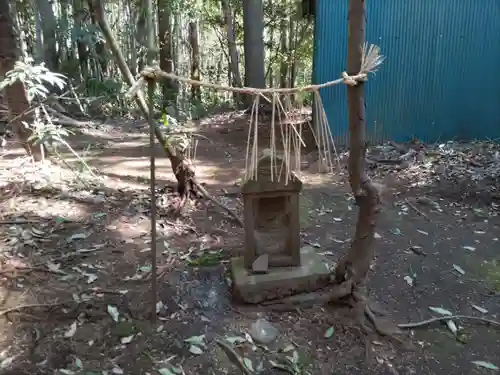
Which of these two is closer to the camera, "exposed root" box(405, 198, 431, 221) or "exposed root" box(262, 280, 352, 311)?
"exposed root" box(262, 280, 352, 311)

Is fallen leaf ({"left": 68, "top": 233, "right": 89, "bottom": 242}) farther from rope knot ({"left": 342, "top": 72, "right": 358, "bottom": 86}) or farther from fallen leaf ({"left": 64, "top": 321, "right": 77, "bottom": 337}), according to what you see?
rope knot ({"left": 342, "top": 72, "right": 358, "bottom": 86})

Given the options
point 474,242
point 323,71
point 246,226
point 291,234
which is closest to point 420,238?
point 474,242

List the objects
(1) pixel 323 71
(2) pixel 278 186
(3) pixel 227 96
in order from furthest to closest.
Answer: (3) pixel 227 96
(1) pixel 323 71
(2) pixel 278 186

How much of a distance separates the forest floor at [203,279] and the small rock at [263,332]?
4 cm

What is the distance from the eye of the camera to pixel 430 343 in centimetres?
321

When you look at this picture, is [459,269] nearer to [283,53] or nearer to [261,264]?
[261,264]

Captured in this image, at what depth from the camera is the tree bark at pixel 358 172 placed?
2.89m

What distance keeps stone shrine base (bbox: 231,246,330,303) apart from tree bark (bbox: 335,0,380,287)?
6.5 inches

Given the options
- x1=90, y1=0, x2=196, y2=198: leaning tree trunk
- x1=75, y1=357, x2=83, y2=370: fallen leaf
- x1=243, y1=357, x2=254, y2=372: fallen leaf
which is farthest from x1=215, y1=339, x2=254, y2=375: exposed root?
x1=90, y1=0, x2=196, y2=198: leaning tree trunk

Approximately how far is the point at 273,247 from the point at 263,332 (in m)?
0.77

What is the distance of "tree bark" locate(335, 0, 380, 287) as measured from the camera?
9.50ft

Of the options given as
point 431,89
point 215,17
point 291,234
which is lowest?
point 291,234

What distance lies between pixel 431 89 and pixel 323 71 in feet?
6.18

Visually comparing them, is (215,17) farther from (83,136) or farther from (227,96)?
(83,136)
